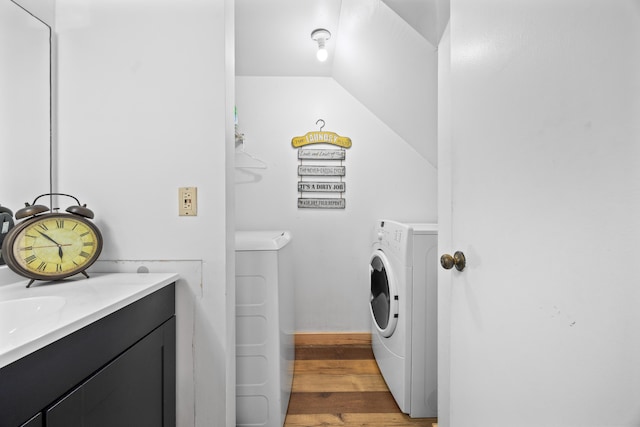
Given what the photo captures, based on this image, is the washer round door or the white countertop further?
the washer round door

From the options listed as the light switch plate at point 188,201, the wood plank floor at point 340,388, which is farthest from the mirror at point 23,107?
the wood plank floor at point 340,388

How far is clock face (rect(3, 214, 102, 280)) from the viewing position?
98 centimetres

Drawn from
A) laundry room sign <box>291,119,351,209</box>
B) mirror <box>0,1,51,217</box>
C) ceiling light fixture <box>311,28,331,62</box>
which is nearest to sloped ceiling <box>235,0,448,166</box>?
ceiling light fixture <box>311,28,331,62</box>

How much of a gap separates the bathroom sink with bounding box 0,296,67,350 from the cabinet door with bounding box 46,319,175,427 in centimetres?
17

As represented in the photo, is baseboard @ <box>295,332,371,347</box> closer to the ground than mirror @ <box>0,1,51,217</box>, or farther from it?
closer to the ground

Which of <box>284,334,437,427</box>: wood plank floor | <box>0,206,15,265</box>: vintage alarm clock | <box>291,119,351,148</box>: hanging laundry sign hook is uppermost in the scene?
<box>291,119,351,148</box>: hanging laundry sign hook

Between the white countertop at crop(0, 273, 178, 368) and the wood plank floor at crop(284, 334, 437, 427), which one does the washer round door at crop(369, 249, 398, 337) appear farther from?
the white countertop at crop(0, 273, 178, 368)

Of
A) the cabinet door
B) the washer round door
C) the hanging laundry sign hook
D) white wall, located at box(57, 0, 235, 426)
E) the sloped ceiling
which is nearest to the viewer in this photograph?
the cabinet door

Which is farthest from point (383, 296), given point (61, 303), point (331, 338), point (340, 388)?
point (61, 303)

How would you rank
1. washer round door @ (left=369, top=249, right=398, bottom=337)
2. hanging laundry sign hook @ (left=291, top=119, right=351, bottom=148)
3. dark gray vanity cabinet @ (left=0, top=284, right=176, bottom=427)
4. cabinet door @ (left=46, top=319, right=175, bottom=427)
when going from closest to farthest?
1. dark gray vanity cabinet @ (left=0, top=284, right=176, bottom=427)
2. cabinet door @ (left=46, top=319, right=175, bottom=427)
3. washer round door @ (left=369, top=249, right=398, bottom=337)
4. hanging laundry sign hook @ (left=291, top=119, right=351, bottom=148)

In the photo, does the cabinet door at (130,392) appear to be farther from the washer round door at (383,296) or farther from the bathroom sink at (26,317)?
the washer round door at (383,296)

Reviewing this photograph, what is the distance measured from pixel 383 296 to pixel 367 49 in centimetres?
157

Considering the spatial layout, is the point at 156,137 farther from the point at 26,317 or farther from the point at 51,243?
the point at 26,317

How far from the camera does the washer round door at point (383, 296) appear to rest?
5.94 ft
